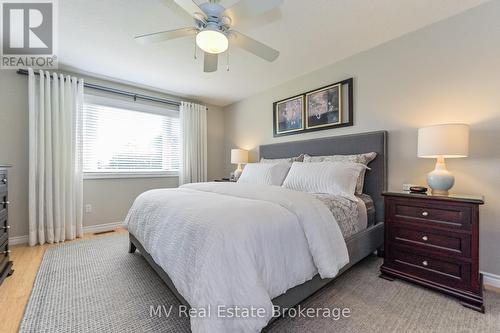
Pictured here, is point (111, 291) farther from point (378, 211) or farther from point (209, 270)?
point (378, 211)

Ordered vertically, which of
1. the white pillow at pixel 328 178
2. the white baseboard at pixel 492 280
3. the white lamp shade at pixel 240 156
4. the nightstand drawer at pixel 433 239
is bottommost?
the white baseboard at pixel 492 280

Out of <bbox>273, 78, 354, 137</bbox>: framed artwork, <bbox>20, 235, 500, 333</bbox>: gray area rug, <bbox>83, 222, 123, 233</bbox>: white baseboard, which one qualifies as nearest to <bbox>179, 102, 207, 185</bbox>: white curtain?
<bbox>83, 222, 123, 233</bbox>: white baseboard

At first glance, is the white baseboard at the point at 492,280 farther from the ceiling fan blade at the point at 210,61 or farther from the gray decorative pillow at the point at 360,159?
the ceiling fan blade at the point at 210,61

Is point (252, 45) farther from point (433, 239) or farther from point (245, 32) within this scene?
point (433, 239)

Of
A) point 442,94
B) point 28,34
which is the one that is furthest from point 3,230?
point 442,94

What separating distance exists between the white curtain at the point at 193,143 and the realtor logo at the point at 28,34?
6.39 feet

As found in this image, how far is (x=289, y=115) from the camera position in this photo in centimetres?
352

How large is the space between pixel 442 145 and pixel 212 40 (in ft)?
6.51

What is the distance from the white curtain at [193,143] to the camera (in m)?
4.19

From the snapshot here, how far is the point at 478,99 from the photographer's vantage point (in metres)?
1.95

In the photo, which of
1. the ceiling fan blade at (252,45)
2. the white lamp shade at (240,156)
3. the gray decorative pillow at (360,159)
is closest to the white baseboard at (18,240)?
the white lamp shade at (240,156)

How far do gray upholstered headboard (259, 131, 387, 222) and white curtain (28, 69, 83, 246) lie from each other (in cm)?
320

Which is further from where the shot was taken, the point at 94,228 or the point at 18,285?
the point at 94,228

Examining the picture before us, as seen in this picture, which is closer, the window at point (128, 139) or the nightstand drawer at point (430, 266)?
the nightstand drawer at point (430, 266)
